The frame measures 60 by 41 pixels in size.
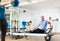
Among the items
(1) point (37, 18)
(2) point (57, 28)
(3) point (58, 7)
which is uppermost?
(3) point (58, 7)

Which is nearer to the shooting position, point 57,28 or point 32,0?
point 32,0

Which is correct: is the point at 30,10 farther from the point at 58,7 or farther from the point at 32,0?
the point at 32,0

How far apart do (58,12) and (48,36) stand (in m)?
7.57

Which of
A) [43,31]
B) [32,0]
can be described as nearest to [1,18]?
[43,31]

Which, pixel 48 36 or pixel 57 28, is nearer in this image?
pixel 48 36

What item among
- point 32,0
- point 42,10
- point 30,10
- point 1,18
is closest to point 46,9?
point 42,10

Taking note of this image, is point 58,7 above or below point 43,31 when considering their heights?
above

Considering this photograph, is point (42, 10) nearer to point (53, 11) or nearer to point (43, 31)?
point (53, 11)

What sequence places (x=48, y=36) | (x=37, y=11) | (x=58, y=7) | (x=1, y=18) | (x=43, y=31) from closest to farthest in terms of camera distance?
(x=1, y=18), (x=48, y=36), (x=43, y=31), (x=58, y=7), (x=37, y=11)

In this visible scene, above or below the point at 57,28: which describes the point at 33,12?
above

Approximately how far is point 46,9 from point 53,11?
659 millimetres

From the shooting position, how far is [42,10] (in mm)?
12961

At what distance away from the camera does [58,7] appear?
1222 cm

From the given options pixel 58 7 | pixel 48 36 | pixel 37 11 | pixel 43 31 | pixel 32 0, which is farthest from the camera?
pixel 37 11
